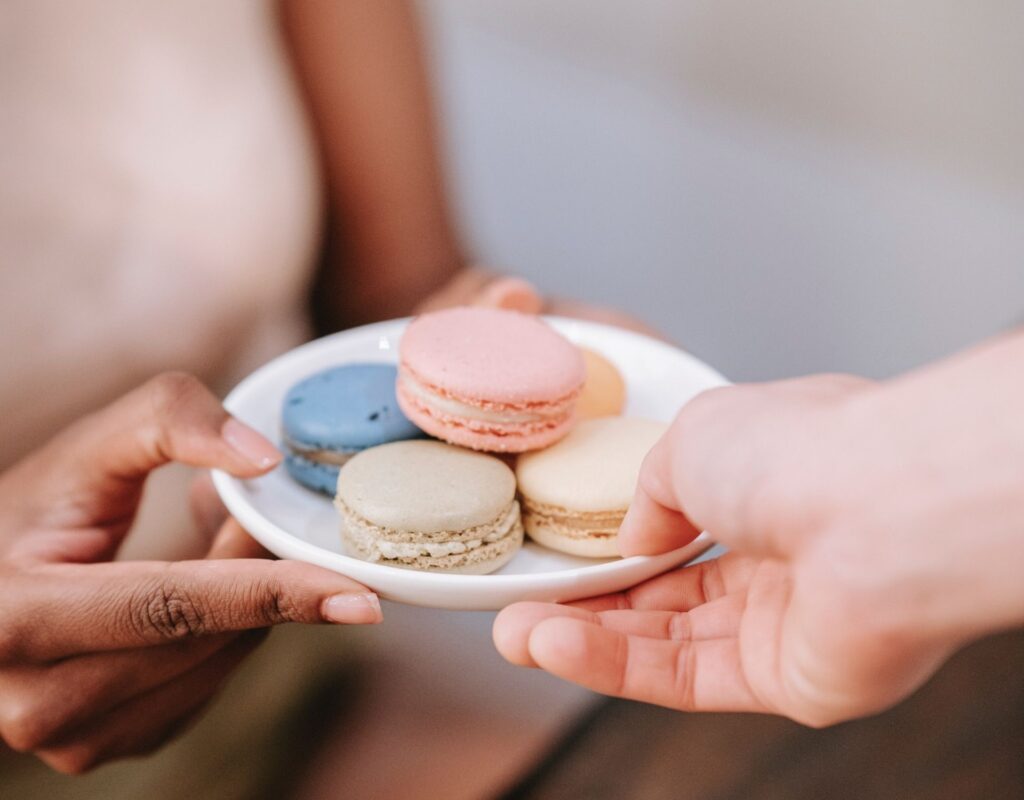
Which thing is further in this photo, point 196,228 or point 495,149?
point 495,149

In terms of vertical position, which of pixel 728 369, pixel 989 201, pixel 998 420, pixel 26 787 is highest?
pixel 998 420

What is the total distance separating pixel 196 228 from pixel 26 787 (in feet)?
2.22

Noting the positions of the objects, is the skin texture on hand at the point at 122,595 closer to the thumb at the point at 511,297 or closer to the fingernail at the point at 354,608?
the fingernail at the point at 354,608

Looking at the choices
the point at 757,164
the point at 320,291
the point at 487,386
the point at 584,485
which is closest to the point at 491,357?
the point at 487,386

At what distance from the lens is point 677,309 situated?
7.74ft

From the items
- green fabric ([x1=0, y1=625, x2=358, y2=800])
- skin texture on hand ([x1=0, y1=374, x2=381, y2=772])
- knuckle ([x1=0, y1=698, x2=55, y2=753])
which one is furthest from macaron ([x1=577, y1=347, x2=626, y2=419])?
knuckle ([x1=0, y1=698, x2=55, y2=753])

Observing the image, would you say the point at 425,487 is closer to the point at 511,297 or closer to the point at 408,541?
the point at 408,541

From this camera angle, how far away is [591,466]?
2.56 ft

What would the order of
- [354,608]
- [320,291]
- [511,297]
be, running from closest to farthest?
[354,608]
[511,297]
[320,291]

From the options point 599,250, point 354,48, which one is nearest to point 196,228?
point 354,48

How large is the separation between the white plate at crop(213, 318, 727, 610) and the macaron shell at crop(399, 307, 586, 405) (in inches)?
5.6

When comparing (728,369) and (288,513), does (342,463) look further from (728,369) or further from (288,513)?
(728,369)

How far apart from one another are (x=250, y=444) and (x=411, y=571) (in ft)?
0.71

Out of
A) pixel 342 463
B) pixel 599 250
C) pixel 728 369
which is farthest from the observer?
pixel 599 250
